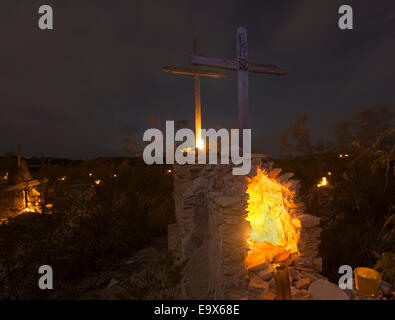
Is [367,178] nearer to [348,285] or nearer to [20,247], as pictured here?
[348,285]

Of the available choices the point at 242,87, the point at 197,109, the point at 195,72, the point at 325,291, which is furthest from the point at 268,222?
the point at 195,72

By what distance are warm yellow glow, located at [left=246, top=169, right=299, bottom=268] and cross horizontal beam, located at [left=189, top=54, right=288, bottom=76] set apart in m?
2.40

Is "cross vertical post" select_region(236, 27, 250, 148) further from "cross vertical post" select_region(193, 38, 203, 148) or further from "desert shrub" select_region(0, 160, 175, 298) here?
"desert shrub" select_region(0, 160, 175, 298)

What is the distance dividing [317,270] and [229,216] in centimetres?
218

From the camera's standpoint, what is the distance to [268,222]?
16.3 ft

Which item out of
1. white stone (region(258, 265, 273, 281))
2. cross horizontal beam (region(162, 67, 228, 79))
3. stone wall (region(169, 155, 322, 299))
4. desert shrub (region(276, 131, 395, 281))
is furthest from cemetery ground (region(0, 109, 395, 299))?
cross horizontal beam (region(162, 67, 228, 79))

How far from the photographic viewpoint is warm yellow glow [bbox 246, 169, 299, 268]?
404cm

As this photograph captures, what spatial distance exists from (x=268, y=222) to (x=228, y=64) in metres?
3.75

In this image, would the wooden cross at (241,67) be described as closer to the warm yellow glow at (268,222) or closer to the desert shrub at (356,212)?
the warm yellow glow at (268,222)

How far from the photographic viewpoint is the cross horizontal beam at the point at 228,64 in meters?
4.36

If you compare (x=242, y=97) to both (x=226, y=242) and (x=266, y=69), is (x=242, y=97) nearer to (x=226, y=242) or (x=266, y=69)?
(x=266, y=69)

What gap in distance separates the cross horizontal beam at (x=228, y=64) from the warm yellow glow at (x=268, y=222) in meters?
2.40

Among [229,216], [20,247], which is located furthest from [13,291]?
[229,216]

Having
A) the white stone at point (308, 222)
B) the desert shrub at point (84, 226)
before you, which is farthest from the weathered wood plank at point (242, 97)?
the desert shrub at point (84, 226)
